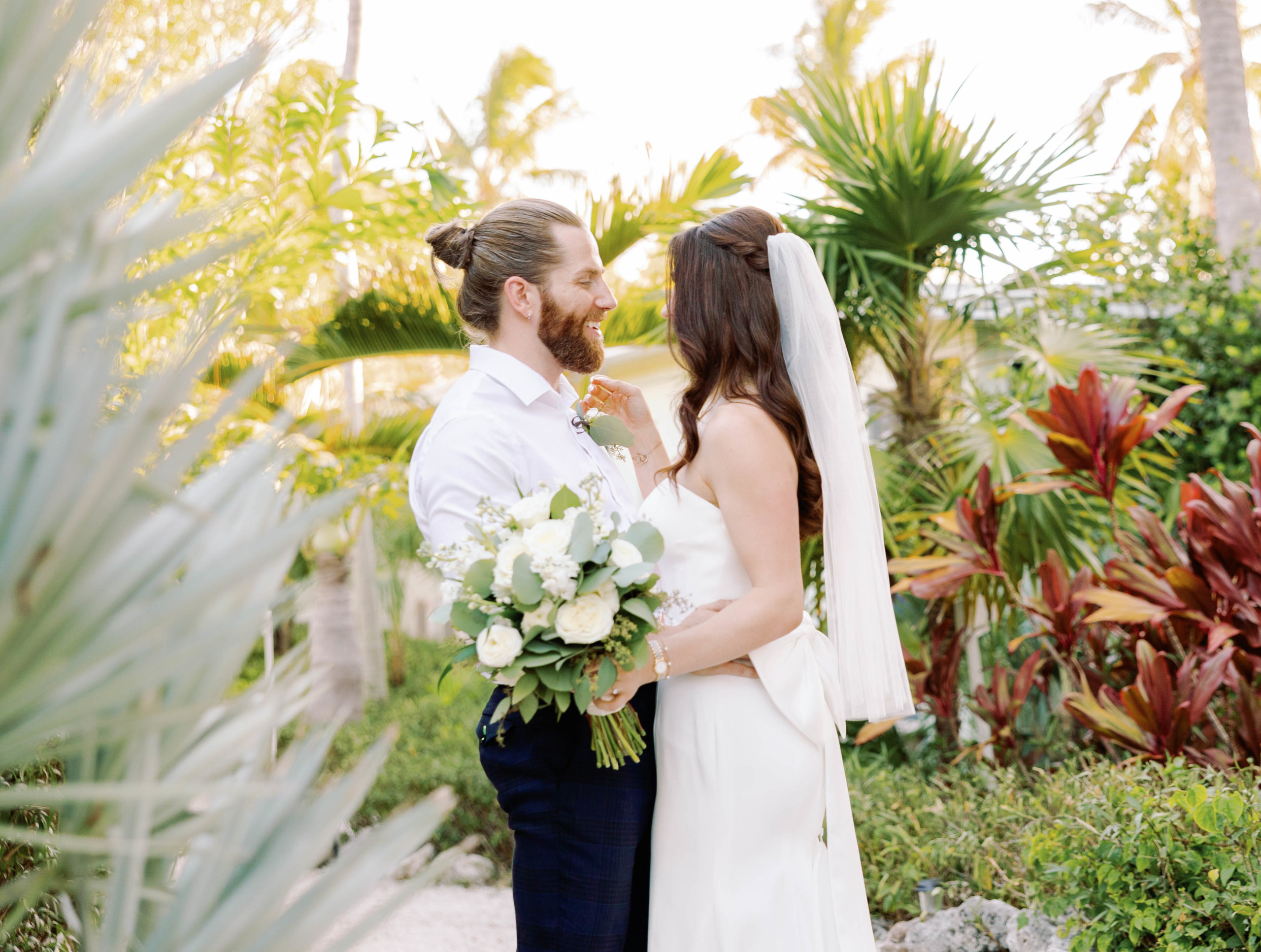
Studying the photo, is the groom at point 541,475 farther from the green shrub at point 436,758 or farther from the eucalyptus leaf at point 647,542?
the green shrub at point 436,758

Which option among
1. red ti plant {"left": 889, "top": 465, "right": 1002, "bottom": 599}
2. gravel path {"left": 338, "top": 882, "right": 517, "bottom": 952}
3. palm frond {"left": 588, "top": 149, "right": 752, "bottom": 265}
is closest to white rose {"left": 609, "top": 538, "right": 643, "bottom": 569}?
red ti plant {"left": 889, "top": 465, "right": 1002, "bottom": 599}

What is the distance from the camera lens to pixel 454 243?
3004 mm

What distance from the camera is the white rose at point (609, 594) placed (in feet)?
6.24

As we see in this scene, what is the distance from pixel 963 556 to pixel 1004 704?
732mm

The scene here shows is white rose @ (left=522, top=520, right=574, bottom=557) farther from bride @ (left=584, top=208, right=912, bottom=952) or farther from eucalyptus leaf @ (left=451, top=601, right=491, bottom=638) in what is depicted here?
bride @ (left=584, top=208, right=912, bottom=952)

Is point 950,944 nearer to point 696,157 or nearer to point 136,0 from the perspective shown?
point 696,157

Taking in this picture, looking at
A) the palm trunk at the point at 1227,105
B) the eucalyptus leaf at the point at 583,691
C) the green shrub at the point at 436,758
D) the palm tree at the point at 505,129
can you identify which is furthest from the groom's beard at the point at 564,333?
the palm tree at the point at 505,129

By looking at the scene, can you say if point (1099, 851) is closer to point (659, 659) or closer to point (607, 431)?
point (659, 659)

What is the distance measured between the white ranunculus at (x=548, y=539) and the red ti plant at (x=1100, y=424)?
9.86 ft

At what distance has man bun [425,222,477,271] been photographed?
2953 mm

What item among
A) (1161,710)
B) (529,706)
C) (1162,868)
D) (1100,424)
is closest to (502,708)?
(529,706)

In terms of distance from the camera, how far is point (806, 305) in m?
2.54

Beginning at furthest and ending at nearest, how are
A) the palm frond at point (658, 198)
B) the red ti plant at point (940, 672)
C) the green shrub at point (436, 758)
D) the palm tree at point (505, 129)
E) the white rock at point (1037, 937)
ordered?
the palm tree at point (505, 129), the palm frond at point (658, 198), the green shrub at point (436, 758), the red ti plant at point (940, 672), the white rock at point (1037, 937)

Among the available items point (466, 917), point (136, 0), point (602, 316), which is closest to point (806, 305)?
point (602, 316)
